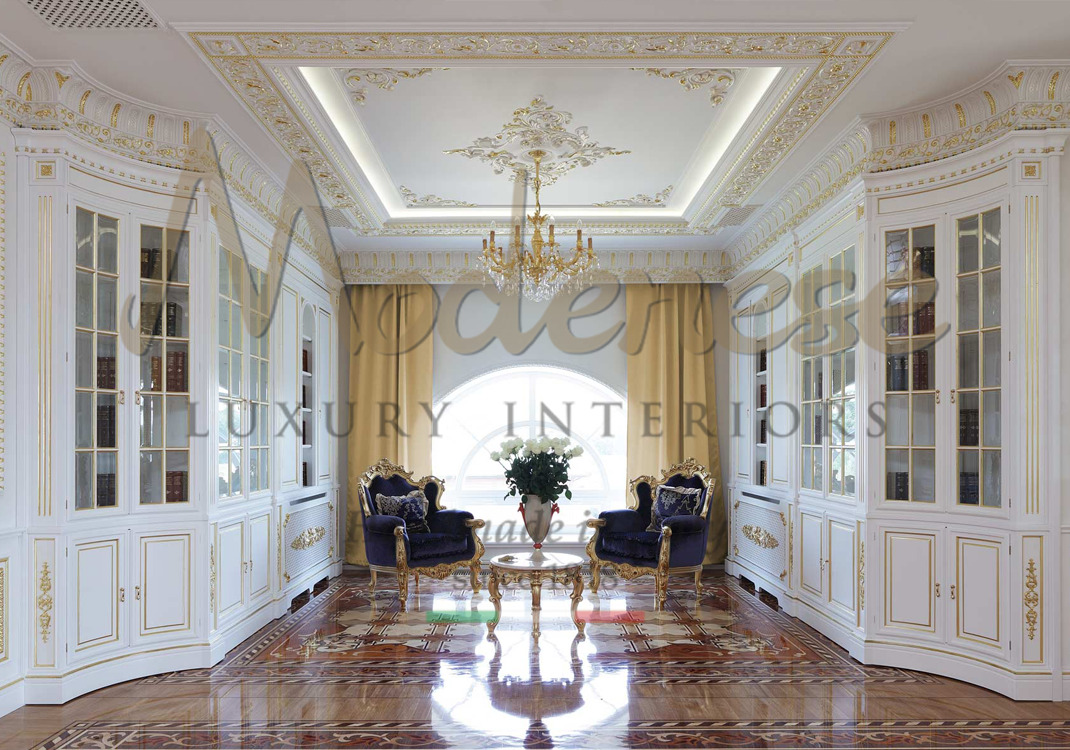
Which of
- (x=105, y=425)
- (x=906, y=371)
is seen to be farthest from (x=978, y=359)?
(x=105, y=425)

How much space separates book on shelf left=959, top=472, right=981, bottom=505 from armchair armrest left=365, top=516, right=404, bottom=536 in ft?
13.0

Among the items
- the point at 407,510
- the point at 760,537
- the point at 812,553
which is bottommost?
the point at 760,537

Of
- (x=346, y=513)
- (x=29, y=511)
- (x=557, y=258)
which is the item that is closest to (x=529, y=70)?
(x=557, y=258)

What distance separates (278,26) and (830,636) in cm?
478

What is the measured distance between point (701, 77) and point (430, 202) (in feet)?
10.0

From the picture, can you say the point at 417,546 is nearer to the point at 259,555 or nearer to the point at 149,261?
the point at 259,555

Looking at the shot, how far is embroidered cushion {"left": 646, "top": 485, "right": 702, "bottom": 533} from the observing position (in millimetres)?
7098

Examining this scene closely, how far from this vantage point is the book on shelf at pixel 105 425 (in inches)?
180

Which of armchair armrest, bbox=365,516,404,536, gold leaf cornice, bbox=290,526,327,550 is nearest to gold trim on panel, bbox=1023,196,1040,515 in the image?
armchair armrest, bbox=365,516,404,536

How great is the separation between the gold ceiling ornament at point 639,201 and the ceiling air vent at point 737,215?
1.69 ft

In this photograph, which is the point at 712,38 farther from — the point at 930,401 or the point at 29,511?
the point at 29,511

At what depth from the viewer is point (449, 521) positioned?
715cm

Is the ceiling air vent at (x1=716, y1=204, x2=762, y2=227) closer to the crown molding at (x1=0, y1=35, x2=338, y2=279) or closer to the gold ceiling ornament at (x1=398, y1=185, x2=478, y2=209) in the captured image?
the gold ceiling ornament at (x1=398, y1=185, x2=478, y2=209)

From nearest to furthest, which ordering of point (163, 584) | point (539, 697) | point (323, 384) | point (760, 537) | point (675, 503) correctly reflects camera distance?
point (539, 697) < point (163, 584) < point (675, 503) < point (760, 537) < point (323, 384)
